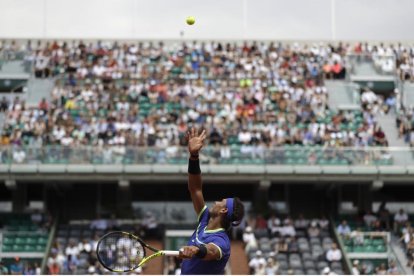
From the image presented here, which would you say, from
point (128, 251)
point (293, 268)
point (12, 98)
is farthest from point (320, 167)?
point (128, 251)

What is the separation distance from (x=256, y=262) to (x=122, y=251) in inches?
803

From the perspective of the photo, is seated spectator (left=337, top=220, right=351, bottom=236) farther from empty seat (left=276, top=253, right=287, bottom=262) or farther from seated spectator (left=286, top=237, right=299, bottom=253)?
empty seat (left=276, top=253, right=287, bottom=262)

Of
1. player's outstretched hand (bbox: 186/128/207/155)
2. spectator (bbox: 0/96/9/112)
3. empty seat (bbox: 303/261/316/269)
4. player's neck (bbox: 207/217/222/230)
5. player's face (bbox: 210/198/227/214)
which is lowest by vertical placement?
empty seat (bbox: 303/261/316/269)

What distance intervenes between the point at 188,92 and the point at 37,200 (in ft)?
20.2

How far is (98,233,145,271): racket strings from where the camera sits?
10852 millimetres

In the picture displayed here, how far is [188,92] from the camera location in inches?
1492

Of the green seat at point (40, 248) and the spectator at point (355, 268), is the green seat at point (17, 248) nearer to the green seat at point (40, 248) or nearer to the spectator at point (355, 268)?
the green seat at point (40, 248)

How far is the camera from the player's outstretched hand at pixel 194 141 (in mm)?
10977

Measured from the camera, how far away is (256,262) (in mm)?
31828

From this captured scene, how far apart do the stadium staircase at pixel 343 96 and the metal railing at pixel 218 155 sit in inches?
168

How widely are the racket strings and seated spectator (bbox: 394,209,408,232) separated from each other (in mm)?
24059

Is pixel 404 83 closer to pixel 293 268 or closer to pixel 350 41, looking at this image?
pixel 350 41

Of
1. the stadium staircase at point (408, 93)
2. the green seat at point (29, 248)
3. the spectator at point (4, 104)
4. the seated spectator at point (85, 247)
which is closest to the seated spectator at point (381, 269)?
the seated spectator at point (85, 247)

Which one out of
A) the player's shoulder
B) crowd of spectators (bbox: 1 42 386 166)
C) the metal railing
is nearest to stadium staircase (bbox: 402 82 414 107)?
crowd of spectators (bbox: 1 42 386 166)
